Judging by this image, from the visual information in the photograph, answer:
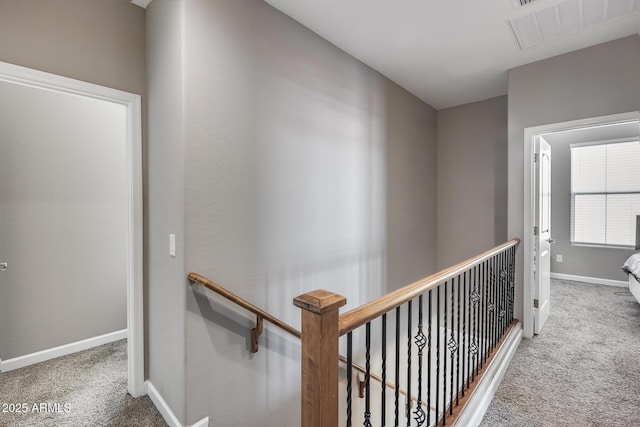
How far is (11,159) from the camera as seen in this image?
2.40 meters

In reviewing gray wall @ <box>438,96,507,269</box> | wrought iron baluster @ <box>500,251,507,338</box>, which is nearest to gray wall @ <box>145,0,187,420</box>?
wrought iron baluster @ <box>500,251,507,338</box>

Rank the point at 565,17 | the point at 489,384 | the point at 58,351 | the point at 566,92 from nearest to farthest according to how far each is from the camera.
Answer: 1. the point at 489,384
2. the point at 565,17
3. the point at 58,351
4. the point at 566,92

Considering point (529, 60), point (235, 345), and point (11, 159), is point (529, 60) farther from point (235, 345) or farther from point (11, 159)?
point (11, 159)

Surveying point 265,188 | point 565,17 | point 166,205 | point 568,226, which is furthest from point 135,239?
point 568,226

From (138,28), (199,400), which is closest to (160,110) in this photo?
(138,28)

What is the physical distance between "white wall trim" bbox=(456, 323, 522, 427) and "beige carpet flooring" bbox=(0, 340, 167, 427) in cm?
191

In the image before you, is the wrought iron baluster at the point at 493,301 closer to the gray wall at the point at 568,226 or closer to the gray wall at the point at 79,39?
the gray wall at the point at 79,39

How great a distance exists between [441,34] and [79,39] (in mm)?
2636

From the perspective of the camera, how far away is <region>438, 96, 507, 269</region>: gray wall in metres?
3.85

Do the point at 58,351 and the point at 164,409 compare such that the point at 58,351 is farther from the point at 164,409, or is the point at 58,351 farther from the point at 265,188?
the point at 265,188

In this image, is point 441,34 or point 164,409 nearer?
point 164,409

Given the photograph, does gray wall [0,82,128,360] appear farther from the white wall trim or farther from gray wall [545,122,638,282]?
gray wall [545,122,638,282]

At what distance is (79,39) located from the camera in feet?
6.04

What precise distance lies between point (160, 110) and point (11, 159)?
5.11ft
